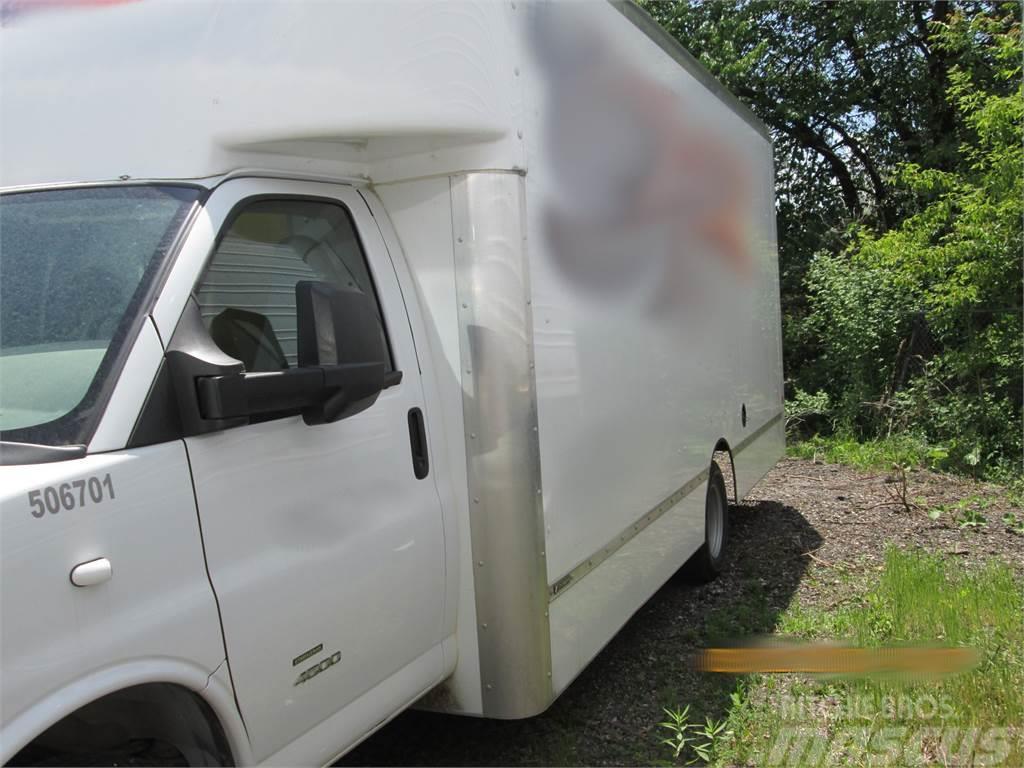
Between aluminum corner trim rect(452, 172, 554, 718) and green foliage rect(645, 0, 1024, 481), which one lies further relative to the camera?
green foliage rect(645, 0, 1024, 481)

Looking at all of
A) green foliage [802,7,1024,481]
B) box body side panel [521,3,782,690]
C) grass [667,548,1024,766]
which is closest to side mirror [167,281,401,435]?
box body side panel [521,3,782,690]

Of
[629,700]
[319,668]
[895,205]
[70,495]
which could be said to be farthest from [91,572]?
[895,205]

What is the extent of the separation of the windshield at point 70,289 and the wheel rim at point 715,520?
4258 millimetres

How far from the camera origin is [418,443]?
332 centimetres

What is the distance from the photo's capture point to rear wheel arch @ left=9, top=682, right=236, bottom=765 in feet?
7.98

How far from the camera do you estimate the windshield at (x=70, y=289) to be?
91.7 inches

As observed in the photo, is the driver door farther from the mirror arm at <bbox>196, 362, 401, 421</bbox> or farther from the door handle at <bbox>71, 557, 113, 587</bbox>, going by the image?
the door handle at <bbox>71, 557, 113, 587</bbox>

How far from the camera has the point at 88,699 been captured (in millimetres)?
2131

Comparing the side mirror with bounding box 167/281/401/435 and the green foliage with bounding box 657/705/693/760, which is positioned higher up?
the side mirror with bounding box 167/281/401/435

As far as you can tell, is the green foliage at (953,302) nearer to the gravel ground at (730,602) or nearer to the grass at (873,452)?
the grass at (873,452)

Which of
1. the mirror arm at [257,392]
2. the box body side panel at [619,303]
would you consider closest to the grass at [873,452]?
the box body side panel at [619,303]

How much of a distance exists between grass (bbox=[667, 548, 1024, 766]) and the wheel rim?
32.6 inches

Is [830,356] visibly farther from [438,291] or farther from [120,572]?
[120,572]

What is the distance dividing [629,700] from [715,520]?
210cm
